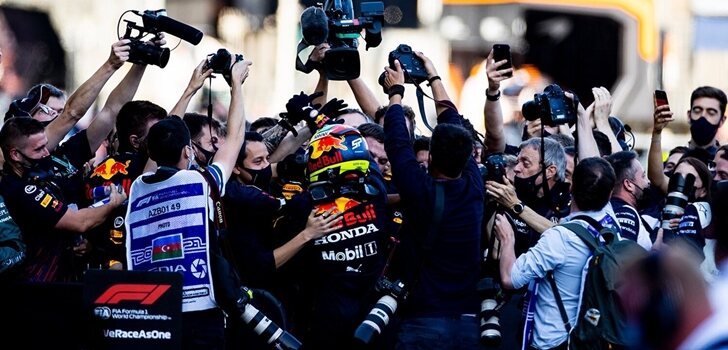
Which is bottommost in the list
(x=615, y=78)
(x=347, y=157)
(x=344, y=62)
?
(x=615, y=78)

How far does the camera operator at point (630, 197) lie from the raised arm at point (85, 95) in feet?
9.95

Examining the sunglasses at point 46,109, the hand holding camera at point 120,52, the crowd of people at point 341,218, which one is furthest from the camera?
the sunglasses at point 46,109

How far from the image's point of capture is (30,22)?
90.4ft

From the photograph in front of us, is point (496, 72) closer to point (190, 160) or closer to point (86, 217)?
point (190, 160)

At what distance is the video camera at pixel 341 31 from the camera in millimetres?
→ 7348

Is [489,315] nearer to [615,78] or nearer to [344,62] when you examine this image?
[344,62]

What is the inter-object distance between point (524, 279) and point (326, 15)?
215cm

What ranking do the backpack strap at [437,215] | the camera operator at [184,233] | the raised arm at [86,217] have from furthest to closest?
the raised arm at [86,217]
the backpack strap at [437,215]
the camera operator at [184,233]

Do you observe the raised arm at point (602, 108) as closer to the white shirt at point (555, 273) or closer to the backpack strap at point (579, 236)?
the white shirt at point (555, 273)

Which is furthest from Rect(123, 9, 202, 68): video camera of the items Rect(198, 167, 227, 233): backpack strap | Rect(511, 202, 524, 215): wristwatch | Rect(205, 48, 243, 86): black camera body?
Rect(511, 202, 524, 215): wristwatch

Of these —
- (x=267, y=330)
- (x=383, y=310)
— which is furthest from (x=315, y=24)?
(x=267, y=330)

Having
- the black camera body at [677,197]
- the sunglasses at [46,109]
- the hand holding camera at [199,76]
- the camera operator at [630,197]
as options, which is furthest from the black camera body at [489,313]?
the sunglasses at [46,109]

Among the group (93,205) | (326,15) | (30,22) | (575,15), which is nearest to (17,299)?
(93,205)

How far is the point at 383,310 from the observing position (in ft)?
21.6
